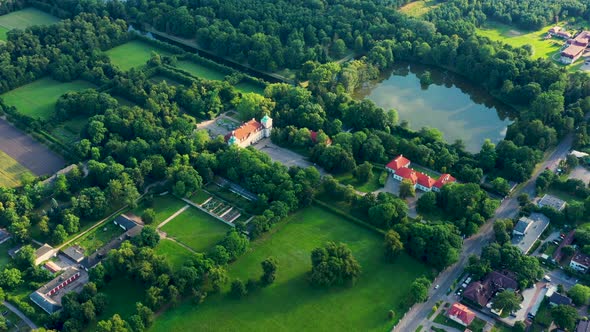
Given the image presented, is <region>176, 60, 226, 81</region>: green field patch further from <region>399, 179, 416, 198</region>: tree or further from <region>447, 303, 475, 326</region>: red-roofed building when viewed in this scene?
<region>447, 303, 475, 326</region>: red-roofed building

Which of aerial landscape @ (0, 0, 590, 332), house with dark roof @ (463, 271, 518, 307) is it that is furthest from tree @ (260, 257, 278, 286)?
house with dark roof @ (463, 271, 518, 307)

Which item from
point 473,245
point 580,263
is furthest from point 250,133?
point 580,263

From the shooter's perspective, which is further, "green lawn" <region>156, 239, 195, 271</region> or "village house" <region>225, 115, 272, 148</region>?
"village house" <region>225, 115, 272, 148</region>

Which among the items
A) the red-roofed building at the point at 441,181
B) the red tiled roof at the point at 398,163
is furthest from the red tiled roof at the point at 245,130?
the red-roofed building at the point at 441,181

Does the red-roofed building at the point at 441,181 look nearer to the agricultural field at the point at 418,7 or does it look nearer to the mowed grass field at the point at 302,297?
the mowed grass field at the point at 302,297

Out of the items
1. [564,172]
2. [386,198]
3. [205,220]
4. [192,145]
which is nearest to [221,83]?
[192,145]
